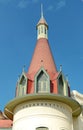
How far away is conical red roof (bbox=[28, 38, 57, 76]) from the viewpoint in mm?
25513

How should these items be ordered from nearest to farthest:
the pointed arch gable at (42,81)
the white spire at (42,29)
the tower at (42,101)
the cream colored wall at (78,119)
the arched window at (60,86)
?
the tower at (42,101)
the pointed arch gable at (42,81)
the arched window at (60,86)
the cream colored wall at (78,119)
the white spire at (42,29)

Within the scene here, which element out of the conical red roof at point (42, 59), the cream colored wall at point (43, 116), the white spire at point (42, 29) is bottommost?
the cream colored wall at point (43, 116)

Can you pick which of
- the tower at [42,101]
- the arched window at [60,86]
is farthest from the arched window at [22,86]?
the arched window at [60,86]

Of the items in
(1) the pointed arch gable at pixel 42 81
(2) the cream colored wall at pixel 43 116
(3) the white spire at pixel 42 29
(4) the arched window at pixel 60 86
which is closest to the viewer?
(2) the cream colored wall at pixel 43 116

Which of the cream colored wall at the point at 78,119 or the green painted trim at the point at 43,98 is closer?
the green painted trim at the point at 43,98

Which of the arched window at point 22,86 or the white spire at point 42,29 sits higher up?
the white spire at point 42,29

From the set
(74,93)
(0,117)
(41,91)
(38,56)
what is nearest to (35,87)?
(41,91)

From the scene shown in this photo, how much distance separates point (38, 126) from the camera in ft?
70.4

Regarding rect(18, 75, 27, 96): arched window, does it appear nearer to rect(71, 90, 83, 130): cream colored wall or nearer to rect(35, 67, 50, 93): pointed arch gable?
rect(35, 67, 50, 93): pointed arch gable

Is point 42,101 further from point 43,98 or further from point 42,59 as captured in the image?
point 42,59

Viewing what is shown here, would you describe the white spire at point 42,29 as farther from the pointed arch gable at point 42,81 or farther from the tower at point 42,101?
the pointed arch gable at point 42,81

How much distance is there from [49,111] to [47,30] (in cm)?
1143

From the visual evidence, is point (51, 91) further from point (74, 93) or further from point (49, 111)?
point (74, 93)

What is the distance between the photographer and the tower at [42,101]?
2191 centimetres
